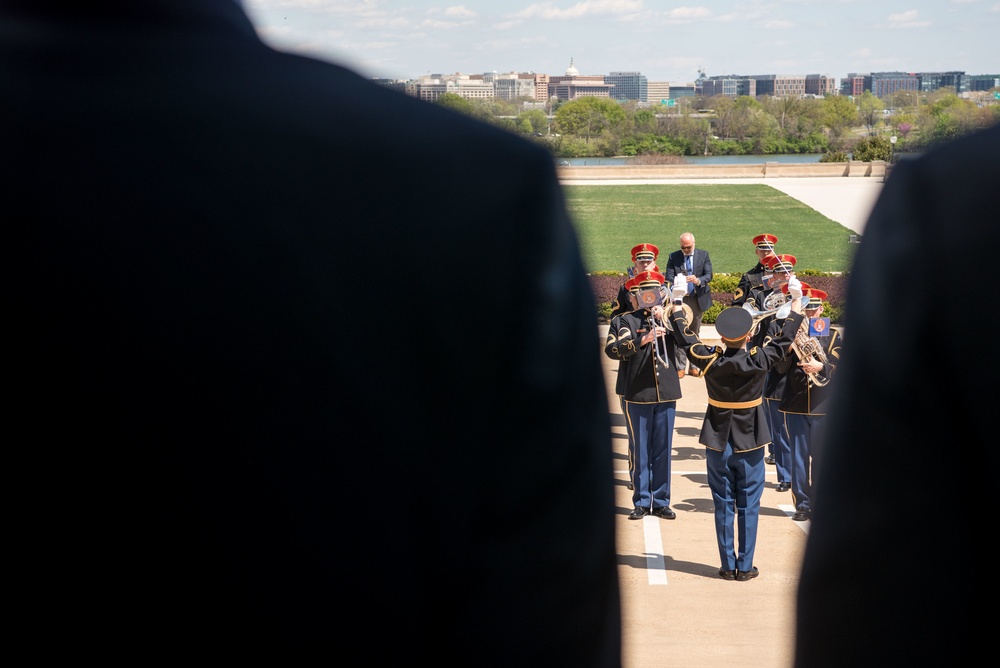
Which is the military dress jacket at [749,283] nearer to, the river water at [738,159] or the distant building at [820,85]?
the river water at [738,159]

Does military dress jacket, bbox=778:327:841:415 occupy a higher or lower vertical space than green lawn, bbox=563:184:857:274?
higher

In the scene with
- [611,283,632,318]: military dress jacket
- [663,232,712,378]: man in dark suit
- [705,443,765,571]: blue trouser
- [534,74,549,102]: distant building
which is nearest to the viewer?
[705,443,765,571]: blue trouser

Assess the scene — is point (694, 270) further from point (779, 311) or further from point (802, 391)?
point (802, 391)

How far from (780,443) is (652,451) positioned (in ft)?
5.53

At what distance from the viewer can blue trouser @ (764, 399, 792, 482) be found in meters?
10.9

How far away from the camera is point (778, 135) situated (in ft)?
273

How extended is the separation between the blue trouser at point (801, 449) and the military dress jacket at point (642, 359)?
103cm

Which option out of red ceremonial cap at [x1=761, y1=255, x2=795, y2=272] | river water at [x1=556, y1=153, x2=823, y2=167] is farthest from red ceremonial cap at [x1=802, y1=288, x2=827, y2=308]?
river water at [x1=556, y1=153, x2=823, y2=167]

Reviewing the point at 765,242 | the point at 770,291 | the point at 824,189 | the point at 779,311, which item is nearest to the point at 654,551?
the point at 779,311

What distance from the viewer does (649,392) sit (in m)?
10.2

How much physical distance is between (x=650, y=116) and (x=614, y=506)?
296ft

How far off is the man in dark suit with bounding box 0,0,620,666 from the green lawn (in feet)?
81.8

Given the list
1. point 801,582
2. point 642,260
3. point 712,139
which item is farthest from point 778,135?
point 801,582

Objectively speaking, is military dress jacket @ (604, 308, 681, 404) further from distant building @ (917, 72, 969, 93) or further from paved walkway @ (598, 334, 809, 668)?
distant building @ (917, 72, 969, 93)
